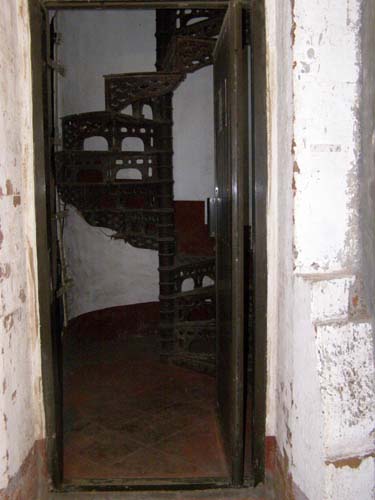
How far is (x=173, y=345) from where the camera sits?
527 cm

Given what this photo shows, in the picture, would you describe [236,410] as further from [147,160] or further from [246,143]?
[147,160]

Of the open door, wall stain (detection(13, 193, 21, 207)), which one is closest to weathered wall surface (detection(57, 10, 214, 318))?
the open door

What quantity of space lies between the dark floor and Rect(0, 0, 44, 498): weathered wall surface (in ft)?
2.25

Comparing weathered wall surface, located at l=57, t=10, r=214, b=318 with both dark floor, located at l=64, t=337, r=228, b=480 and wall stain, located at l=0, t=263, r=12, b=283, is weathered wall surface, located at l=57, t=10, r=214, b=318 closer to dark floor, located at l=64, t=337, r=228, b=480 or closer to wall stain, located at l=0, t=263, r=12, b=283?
dark floor, located at l=64, t=337, r=228, b=480

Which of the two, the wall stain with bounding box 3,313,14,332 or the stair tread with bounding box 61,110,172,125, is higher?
the stair tread with bounding box 61,110,172,125

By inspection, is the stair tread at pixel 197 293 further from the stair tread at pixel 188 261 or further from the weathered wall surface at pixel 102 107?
the weathered wall surface at pixel 102 107

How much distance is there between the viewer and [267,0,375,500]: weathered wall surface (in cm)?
200

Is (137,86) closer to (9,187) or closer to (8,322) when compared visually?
(9,187)

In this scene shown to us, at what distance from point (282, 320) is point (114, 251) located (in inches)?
165

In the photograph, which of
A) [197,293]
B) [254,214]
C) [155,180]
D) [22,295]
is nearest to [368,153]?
[254,214]

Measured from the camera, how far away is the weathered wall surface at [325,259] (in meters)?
2.00

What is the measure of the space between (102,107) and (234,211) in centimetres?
408

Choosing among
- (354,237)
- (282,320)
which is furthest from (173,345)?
(354,237)

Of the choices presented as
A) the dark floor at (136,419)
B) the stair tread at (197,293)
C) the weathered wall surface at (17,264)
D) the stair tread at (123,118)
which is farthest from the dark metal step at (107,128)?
the weathered wall surface at (17,264)
